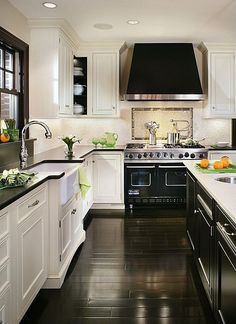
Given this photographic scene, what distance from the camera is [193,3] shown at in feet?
13.3

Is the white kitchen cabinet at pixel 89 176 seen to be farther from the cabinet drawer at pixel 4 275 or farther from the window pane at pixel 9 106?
the cabinet drawer at pixel 4 275

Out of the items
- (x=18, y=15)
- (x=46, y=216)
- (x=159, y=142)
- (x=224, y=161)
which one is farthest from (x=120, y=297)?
(x=159, y=142)

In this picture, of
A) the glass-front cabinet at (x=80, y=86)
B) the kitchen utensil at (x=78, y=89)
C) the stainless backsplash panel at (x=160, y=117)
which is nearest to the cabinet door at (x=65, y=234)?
the glass-front cabinet at (x=80, y=86)

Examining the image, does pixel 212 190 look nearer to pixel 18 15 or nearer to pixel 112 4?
pixel 112 4

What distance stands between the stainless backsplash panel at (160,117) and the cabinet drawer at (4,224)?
14.9 feet

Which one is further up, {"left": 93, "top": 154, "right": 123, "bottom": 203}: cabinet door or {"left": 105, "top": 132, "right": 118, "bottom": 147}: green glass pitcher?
{"left": 105, "top": 132, "right": 118, "bottom": 147}: green glass pitcher

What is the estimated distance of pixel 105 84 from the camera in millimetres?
6008

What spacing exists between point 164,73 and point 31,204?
406cm

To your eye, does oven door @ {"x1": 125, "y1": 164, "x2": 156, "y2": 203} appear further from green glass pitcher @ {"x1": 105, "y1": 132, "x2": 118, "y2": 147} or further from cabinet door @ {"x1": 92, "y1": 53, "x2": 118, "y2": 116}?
cabinet door @ {"x1": 92, "y1": 53, "x2": 118, "y2": 116}

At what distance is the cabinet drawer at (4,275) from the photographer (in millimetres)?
1984

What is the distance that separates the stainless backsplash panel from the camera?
6.42 meters

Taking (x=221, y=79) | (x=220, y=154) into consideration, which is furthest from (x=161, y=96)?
(x=220, y=154)

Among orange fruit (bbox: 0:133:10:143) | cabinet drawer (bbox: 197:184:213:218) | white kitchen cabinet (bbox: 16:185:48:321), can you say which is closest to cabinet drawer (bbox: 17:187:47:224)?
white kitchen cabinet (bbox: 16:185:48:321)

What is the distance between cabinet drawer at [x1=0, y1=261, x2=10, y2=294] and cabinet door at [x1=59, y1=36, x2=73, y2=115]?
313 centimetres
